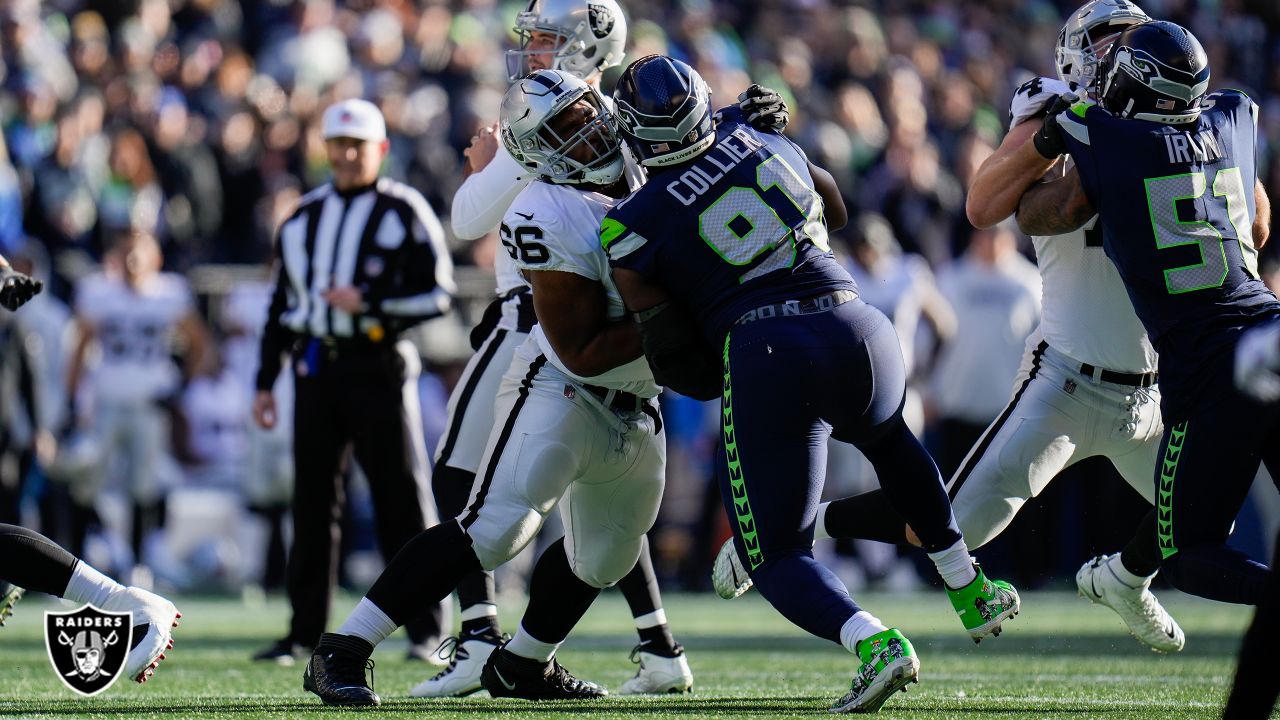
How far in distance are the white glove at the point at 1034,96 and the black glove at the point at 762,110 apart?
33.2 inches

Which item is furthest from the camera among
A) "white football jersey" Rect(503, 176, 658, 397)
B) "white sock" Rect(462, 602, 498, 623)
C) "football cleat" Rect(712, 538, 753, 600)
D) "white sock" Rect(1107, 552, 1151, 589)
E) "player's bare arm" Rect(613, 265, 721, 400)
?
"white sock" Rect(462, 602, 498, 623)

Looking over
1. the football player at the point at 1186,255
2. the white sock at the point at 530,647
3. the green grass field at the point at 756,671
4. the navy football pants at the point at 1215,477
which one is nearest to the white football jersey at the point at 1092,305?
the football player at the point at 1186,255

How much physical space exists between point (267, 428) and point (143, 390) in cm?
292

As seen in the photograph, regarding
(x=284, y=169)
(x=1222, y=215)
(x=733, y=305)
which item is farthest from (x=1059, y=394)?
(x=284, y=169)

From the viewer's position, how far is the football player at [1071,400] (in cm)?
529

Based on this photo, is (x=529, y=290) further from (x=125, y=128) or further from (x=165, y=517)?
(x=125, y=128)

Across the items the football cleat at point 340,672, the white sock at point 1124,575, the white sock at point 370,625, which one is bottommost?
the football cleat at point 340,672

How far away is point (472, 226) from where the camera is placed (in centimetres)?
557

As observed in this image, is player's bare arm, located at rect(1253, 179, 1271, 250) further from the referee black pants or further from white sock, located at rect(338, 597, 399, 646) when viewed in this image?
the referee black pants

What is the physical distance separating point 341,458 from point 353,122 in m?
1.33

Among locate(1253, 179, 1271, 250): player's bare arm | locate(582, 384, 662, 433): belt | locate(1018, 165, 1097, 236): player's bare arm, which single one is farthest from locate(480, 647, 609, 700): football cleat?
locate(1253, 179, 1271, 250): player's bare arm

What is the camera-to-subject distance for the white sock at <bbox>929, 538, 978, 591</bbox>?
15.5 ft

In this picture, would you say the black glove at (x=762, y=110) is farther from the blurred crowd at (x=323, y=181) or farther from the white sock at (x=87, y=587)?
the blurred crowd at (x=323, y=181)

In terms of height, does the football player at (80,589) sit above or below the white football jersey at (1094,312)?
below
